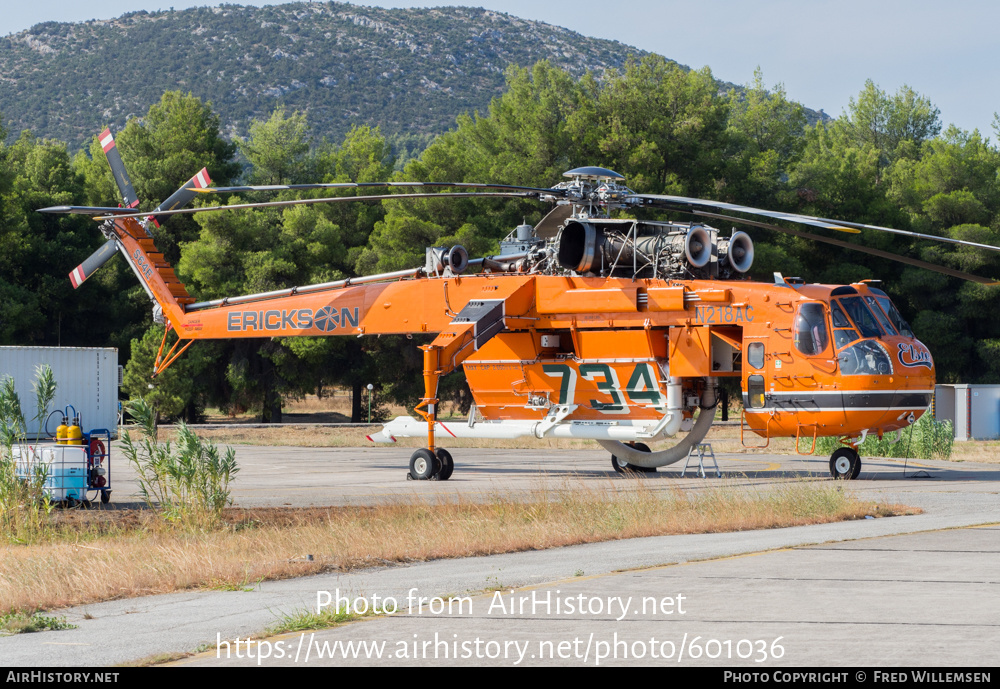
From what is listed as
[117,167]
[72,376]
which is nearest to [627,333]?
[117,167]

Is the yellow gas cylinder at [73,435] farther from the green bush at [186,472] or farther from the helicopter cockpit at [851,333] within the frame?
the helicopter cockpit at [851,333]

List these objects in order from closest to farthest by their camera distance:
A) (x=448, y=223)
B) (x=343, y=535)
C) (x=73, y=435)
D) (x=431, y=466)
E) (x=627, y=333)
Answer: (x=343, y=535), (x=73, y=435), (x=431, y=466), (x=627, y=333), (x=448, y=223)

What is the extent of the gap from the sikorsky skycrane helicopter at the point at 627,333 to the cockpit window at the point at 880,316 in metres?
0.04

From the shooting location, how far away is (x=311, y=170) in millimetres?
57875

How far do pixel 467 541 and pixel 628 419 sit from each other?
10.5 m

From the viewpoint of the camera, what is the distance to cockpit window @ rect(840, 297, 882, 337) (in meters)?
19.4

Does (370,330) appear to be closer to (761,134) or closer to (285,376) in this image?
(285,376)

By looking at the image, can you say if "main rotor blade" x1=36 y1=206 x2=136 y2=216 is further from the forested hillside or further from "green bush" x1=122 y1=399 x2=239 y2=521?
the forested hillside

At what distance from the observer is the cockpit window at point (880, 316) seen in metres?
19.7

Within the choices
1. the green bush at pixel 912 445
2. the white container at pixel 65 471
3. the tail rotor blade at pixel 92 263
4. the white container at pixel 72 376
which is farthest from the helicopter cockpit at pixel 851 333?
the tail rotor blade at pixel 92 263

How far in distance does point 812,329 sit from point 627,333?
374 cm

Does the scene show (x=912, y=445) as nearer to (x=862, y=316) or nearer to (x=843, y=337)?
(x=862, y=316)

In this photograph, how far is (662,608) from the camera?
7750 millimetres
